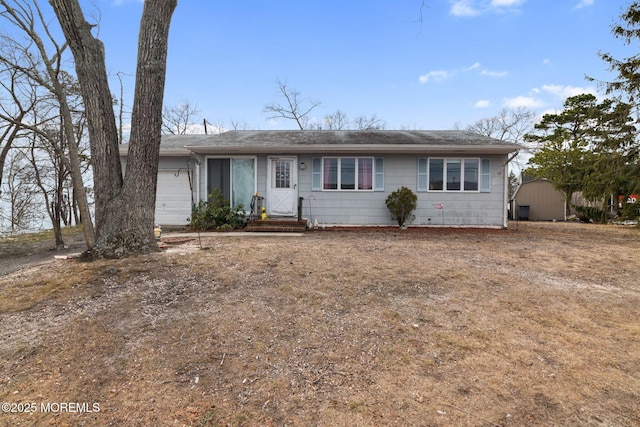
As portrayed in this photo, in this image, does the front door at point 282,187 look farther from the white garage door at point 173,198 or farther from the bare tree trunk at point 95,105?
the bare tree trunk at point 95,105

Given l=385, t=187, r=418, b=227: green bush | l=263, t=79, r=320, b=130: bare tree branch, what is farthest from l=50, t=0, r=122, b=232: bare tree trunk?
l=263, t=79, r=320, b=130: bare tree branch

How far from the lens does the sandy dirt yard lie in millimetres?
2012

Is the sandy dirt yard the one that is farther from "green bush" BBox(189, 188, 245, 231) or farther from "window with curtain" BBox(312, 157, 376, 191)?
"window with curtain" BBox(312, 157, 376, 191)

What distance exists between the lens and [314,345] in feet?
9.04

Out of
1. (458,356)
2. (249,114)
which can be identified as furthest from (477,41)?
(249,114)

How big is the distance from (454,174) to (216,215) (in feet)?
24.9

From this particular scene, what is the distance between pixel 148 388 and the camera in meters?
2.22

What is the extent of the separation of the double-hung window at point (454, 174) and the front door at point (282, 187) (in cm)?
409

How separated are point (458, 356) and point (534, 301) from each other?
184 cm

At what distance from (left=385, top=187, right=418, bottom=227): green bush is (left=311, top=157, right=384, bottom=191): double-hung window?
1.89 ft

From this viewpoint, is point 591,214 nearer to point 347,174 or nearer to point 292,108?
point 347,174

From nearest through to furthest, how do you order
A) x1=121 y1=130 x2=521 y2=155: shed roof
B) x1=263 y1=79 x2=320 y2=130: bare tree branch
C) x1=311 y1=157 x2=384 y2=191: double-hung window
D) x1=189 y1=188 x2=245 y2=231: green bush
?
1. x1=121 y1=130 x2=521 y2=155: shed roof
2. x1=189 y1=188 x2=245 y2=231: green bush
3. x1=311 y1=157 x2=384 y2=191: double-hung window
4. x1=263 y1=79 x2=320 y2=130: bare tree branch

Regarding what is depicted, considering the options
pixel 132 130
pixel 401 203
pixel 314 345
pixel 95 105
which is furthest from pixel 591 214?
pixel 95 105

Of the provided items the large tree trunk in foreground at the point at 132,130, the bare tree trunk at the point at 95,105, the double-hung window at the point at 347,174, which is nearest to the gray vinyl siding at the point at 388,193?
the double-hung window at the point at 347,174
